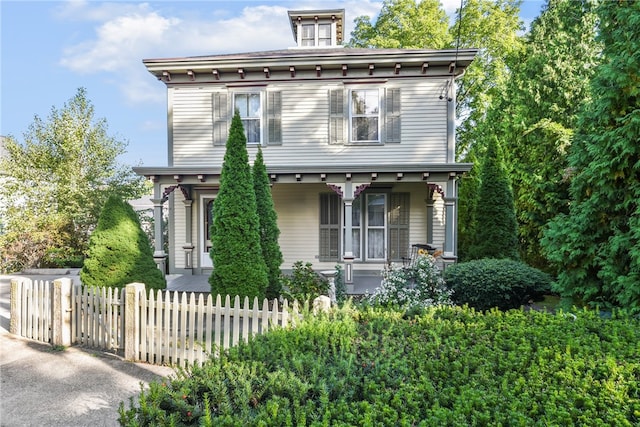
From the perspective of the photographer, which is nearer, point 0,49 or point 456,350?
point 456,350

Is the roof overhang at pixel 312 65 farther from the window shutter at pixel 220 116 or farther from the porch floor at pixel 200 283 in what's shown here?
the porch floor at pixel 200 283

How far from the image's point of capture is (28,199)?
1340 cm

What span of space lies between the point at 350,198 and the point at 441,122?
3905mm

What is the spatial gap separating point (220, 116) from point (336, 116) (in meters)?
3.62

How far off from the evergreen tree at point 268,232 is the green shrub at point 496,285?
344 cm

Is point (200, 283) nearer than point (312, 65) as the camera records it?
Yes

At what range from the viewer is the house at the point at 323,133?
10930 millimetres

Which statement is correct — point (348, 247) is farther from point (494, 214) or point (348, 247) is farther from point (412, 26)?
point (412, 26)

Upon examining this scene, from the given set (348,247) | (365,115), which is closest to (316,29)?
(365,115)

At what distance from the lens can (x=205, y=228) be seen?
1179 cm

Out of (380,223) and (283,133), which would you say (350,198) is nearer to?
(380,223)

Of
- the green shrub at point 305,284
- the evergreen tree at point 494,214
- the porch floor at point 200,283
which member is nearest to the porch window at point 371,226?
the porch floor at point 200,283

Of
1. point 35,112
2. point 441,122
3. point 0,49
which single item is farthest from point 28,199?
point 441,122

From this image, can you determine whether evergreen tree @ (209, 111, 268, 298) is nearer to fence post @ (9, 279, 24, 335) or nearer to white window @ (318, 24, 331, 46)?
fence post @ (9, 279, 24, 335)
